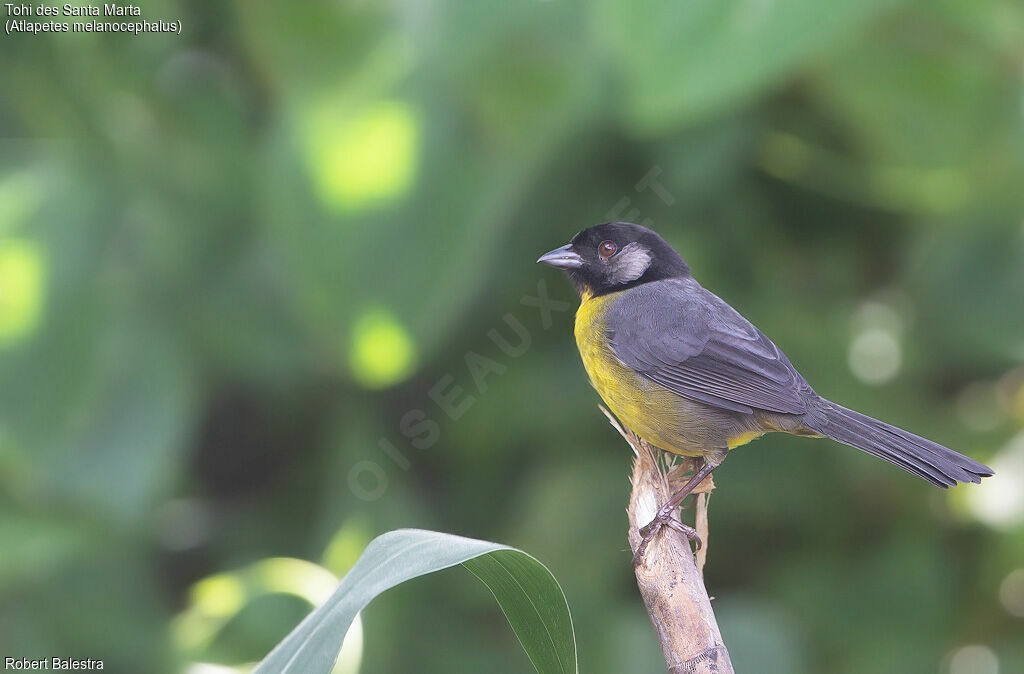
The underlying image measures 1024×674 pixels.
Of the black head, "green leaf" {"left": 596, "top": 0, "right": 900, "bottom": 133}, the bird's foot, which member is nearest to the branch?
the bird's foot

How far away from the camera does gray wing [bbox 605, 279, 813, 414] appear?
2309 millimetres

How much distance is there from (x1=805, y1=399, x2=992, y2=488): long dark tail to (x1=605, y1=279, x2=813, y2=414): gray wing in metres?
0.07

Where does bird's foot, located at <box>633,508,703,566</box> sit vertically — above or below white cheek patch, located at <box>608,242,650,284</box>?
below

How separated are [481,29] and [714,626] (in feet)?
5.12

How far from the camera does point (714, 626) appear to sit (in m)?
1.60

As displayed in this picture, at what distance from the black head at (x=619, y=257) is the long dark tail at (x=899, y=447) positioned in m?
0.59

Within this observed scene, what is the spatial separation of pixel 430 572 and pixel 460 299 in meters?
1.31

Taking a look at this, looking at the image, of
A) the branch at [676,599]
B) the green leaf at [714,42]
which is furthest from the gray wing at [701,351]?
the green leaf at [714,42]

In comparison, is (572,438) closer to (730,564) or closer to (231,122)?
(730,564)

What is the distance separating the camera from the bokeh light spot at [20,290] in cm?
271

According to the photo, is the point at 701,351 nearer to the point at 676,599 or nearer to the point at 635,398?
the point at 635,398

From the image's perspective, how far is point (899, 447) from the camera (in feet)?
6.64

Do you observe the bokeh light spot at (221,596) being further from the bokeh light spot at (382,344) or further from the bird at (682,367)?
the bird at (682,367)

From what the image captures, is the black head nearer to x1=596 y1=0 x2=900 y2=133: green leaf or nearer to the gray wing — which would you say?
the gray wing
